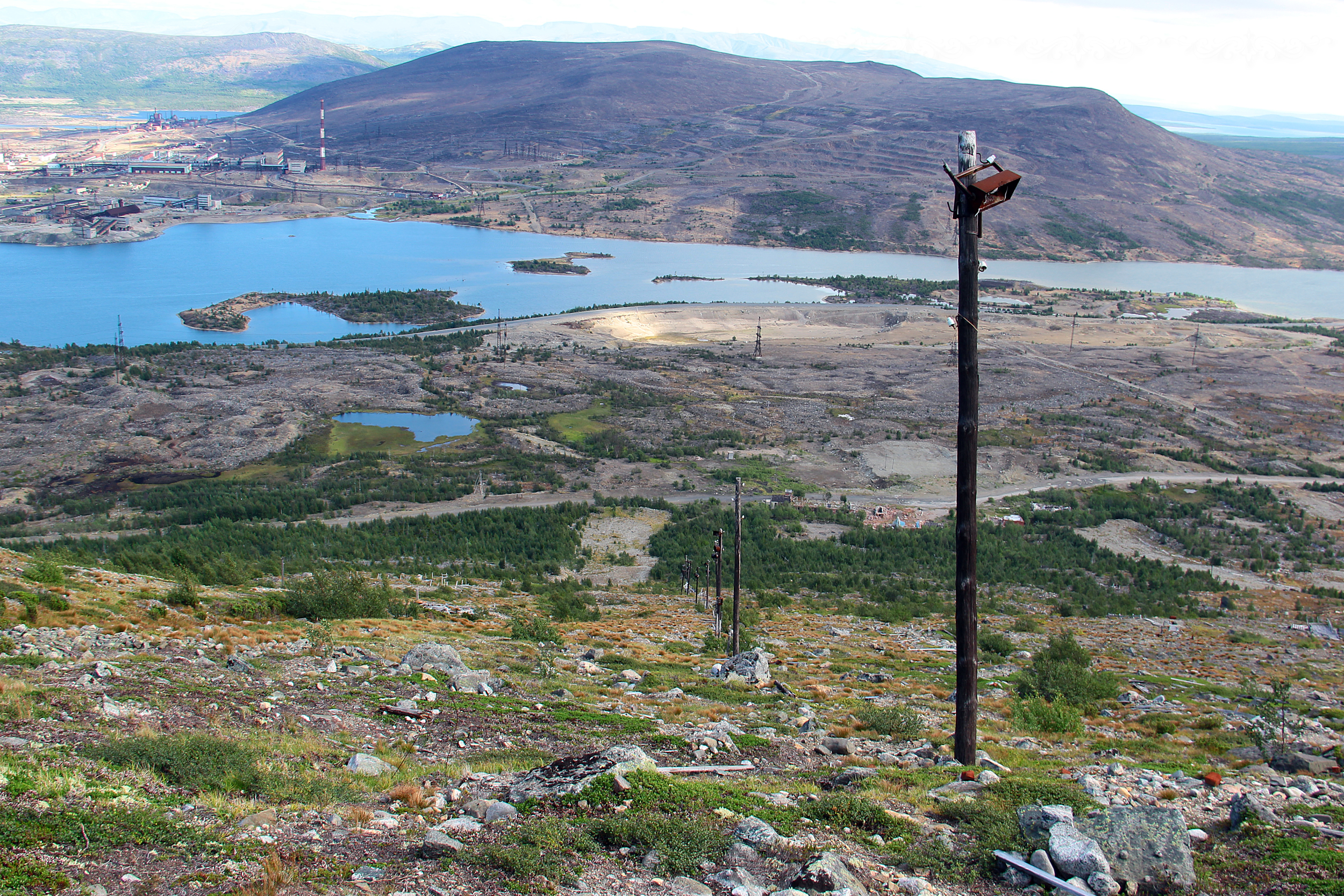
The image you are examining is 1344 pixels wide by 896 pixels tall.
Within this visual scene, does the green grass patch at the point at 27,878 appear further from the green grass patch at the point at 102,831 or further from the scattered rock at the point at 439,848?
the scattered rock at the point at 439,848

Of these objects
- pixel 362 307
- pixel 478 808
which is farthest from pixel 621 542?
pixel 362 307

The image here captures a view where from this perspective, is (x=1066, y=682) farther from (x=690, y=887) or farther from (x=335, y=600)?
(x=335, y=600)

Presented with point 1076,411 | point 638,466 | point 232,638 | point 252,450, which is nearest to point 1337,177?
point 1076,411

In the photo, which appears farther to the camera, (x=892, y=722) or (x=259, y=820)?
(x=892, y=722)

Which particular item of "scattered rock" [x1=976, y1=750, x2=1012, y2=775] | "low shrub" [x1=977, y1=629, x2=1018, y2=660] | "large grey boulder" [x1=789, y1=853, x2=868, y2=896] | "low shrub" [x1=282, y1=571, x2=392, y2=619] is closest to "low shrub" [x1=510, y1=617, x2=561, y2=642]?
"low shrub" [x1=282, y1=571, x2=392, y2=619]

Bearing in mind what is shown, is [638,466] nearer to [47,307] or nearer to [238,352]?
[238,352]

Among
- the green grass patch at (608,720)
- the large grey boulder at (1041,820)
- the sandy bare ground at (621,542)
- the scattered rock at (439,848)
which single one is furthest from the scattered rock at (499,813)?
the sandy bare ground at (621,542)

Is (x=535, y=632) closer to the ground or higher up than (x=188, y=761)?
closer to the ground
